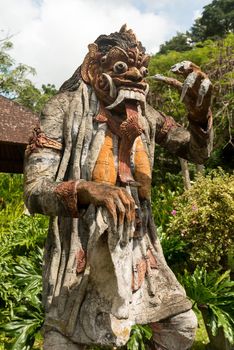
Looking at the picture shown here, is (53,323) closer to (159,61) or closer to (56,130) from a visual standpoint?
(56,130)

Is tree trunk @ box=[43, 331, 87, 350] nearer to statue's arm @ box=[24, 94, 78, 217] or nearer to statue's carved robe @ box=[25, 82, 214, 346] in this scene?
statue's carved robe @ box=[25, 82, 214, 346]

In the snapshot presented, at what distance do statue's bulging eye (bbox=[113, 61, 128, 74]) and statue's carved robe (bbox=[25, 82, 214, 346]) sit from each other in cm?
20

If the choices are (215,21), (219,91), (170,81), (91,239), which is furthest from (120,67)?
(215,21)

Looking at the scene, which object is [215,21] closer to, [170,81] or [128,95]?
[170,81]

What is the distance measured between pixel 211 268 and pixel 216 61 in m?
6.53

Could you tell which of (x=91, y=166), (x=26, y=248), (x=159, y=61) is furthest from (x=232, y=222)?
(x=159, y=61)

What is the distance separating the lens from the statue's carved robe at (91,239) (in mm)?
1700

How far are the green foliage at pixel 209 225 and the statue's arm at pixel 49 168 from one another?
3.77 metres

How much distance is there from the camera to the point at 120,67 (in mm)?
1951

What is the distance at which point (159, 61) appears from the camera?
509 inches

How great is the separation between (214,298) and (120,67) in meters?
2.23

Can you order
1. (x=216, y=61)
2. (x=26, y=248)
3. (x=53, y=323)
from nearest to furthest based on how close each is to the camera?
1. (x=53, y=323)
2. (x=26, y=248)
3. (x=216, y=61)

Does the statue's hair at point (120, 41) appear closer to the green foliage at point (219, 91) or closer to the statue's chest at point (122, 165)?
the statue's chest at point (122, 165)

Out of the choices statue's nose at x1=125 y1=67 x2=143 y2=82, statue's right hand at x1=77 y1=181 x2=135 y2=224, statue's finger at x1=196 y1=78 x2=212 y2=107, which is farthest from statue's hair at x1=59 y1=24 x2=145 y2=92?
statue's right hand at x1=77 y1=181 x2=135 y2=224
